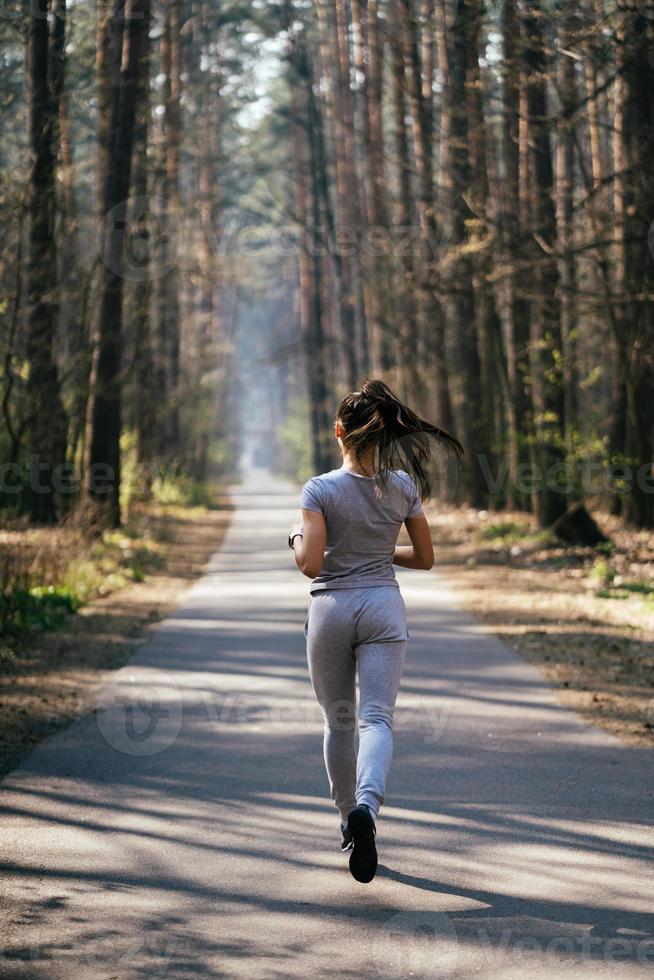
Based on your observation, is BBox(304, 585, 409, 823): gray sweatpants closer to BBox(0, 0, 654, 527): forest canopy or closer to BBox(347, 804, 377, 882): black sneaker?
BBox(347, 804, 377, 882): black sneaker

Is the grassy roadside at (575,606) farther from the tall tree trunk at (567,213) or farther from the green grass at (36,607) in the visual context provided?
the green grass at (36,607)

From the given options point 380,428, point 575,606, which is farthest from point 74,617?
point 380,428

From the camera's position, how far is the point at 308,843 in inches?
236

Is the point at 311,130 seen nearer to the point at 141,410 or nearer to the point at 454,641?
the point at 141,410

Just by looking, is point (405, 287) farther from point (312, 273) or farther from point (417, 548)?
point (417, 548)

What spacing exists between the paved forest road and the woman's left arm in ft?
3.88

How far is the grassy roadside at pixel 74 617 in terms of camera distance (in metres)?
9.33

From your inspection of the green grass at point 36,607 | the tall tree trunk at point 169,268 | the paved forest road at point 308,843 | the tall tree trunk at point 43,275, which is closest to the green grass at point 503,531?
the tall tree trunk at point 43,275

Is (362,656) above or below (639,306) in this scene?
below

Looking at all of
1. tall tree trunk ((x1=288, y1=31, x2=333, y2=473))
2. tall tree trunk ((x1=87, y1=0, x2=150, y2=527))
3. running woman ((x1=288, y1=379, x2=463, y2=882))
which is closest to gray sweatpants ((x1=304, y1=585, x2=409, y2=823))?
running woman ((x1=288, y1=379, x2=463, y2=882))

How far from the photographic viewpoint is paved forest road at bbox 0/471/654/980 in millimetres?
4551

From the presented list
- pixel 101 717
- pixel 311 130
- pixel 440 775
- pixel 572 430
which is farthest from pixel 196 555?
pixel 311 130

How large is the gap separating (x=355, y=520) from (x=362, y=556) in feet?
0.48

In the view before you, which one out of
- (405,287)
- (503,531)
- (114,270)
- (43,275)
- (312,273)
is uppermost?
(312,273)
